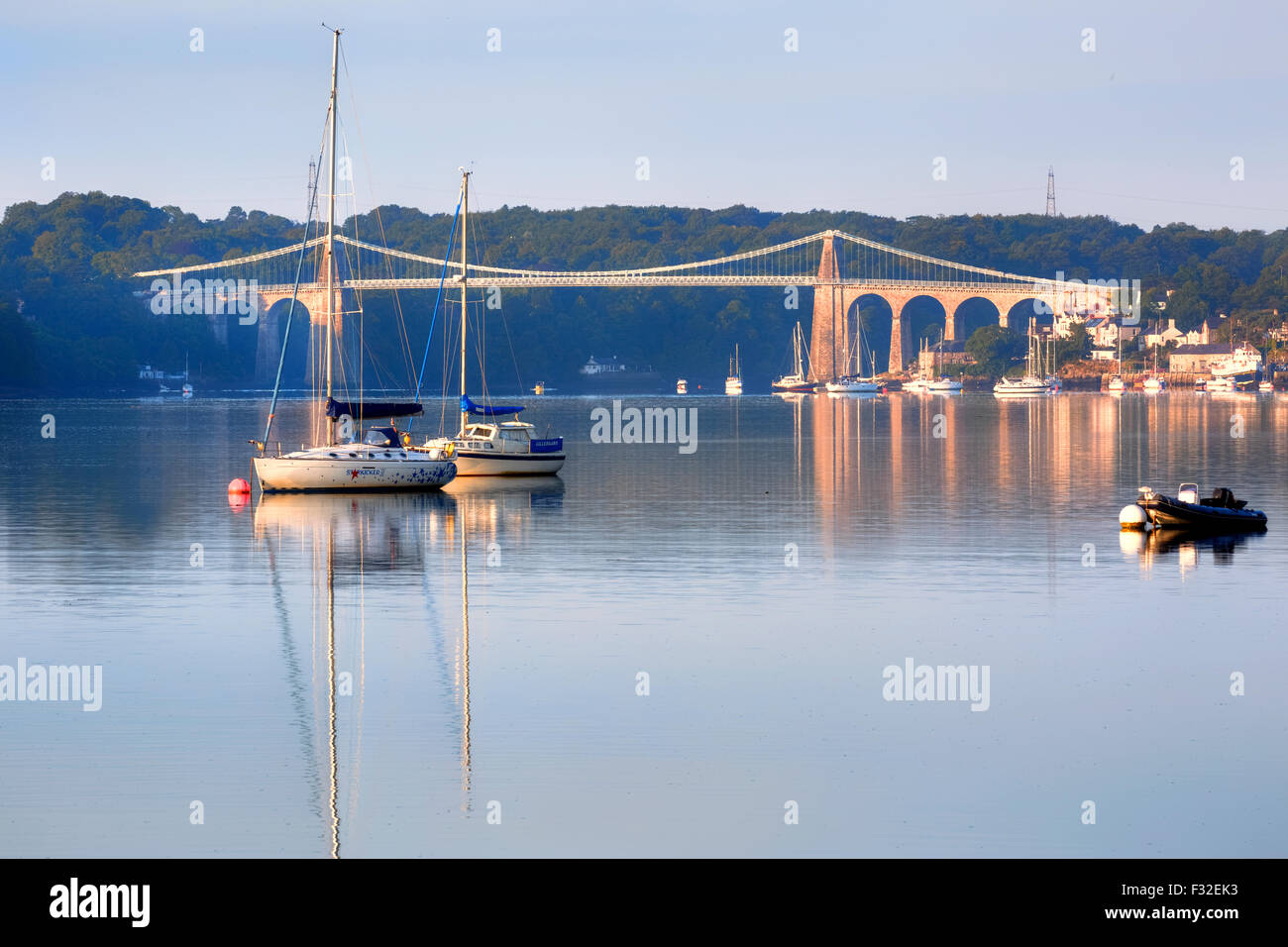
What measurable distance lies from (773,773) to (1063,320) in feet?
572

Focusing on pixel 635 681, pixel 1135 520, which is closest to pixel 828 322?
pixel 1135 520

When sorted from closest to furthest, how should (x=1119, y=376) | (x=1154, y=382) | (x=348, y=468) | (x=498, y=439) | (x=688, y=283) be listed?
(x=348, y=468)
(x=498, y=439)
(x=688, y=283)
(x=1154, y=382)
(x=1119, y=376)

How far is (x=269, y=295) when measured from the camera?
139625mm

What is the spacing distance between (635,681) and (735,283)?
128290 mm

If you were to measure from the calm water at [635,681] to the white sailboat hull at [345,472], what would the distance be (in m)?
2.16

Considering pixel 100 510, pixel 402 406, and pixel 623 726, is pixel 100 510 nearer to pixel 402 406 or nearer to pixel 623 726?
pixel 402 406

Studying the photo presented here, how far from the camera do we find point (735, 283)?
141125 mm

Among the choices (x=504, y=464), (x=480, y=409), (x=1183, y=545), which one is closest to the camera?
(x=1183, y=545)

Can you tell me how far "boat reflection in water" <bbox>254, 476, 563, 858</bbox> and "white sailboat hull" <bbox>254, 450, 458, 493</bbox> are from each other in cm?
26

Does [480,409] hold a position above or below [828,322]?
below

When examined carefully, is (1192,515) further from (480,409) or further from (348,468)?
(480,409)

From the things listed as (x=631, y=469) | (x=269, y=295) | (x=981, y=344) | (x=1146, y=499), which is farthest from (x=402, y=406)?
(x=981, y=344)

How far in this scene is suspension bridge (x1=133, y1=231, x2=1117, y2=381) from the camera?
14012 cm

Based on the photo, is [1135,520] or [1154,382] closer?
[1135,520]
